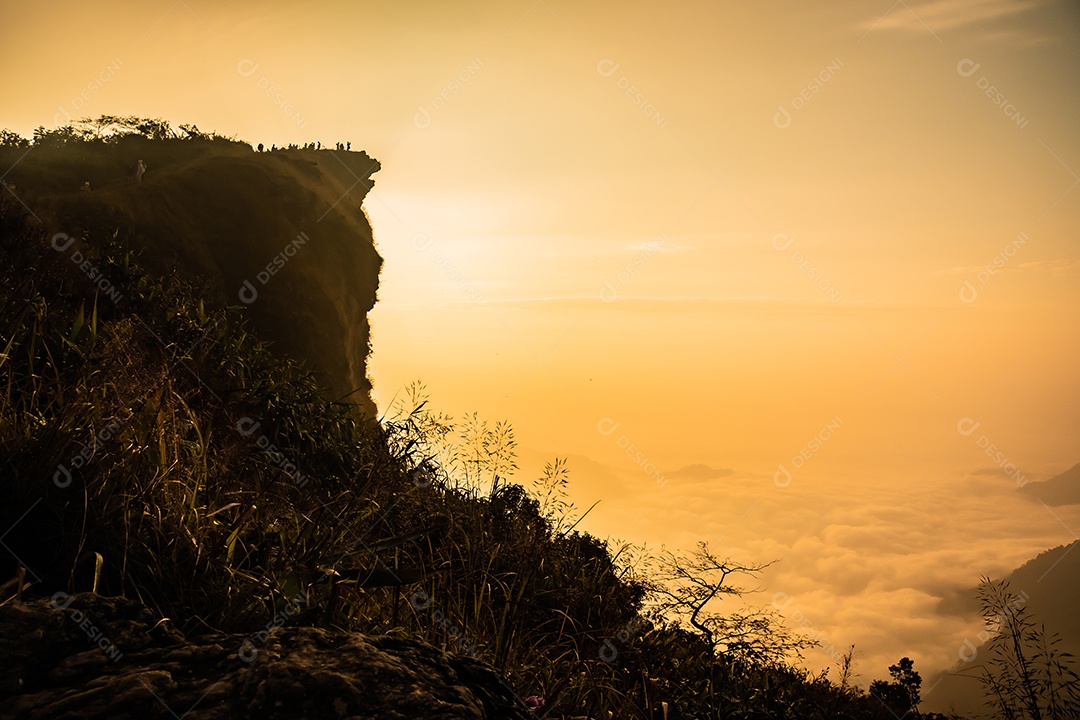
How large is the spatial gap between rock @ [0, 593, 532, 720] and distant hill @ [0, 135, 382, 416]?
40.9ft

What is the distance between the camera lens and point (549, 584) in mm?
4781

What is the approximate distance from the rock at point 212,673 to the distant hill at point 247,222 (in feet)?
40.9

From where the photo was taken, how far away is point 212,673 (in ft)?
5.02

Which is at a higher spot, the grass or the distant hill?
the distant hill

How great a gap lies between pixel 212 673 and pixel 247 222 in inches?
717

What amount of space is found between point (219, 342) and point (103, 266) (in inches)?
59.6

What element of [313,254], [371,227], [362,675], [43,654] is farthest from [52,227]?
[371,227]

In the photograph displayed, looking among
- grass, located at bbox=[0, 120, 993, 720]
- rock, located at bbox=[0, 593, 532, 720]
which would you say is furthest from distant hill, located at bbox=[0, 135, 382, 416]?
rock, located at bbox=[0, 593, 532, 720]

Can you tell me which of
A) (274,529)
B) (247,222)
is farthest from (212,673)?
(247,222)

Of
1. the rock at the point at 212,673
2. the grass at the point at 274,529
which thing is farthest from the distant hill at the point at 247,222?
the rock at the point at 212,673

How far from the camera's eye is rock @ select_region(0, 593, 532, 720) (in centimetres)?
142

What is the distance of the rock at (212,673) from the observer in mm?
1417

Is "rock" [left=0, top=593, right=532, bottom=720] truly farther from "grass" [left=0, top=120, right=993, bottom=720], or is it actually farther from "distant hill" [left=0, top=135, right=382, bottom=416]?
"distant hill" [left=0, top=135, right=382, bottom=416]

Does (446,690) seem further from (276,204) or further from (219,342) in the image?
(276,204)
